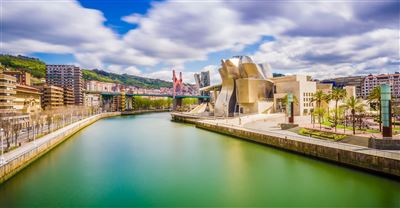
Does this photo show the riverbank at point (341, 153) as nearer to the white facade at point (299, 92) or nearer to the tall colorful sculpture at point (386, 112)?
the tall colorful sculpture at point (386, 112)

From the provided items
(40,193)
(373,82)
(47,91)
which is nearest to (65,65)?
(47,91)

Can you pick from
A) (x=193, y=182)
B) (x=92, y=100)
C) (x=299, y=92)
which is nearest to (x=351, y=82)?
(x=299, y=92)

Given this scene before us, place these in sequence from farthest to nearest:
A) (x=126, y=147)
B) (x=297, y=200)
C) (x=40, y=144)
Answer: (x=126, y=147), (x=40, y=144), (x=297, y=200)

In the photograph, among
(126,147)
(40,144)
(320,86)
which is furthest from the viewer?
(320,86)

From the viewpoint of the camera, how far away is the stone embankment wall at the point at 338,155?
47.6 ft

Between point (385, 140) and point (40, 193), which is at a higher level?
point (385, 140)

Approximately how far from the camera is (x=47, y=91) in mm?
65000

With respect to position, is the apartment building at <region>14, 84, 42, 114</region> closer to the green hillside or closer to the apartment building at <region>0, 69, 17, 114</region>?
the apartment building at <region>0, 69, 17, 114</region>

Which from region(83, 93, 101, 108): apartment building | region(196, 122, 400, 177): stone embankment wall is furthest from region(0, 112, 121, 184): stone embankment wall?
region(83, 93, 101, 108): apartment building

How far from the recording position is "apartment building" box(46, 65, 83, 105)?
94.8 meters

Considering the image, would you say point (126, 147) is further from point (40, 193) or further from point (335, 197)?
point (335, 197)

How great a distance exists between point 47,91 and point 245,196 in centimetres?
6376

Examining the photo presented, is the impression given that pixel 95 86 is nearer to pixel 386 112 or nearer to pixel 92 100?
pixel 92 100

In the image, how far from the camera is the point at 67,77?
3748 inches
